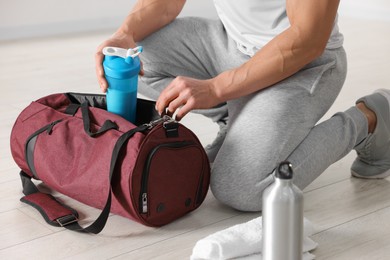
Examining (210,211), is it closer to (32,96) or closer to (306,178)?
(306,178)

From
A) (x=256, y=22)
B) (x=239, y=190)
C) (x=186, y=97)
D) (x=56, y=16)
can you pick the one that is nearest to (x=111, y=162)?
(x=186, y=97)

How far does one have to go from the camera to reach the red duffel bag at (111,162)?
170cm

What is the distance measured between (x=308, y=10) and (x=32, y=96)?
5.55 ft

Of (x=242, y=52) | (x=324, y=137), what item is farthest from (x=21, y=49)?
(x=324, y=137)

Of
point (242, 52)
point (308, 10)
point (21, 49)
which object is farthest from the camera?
point (21, 49)

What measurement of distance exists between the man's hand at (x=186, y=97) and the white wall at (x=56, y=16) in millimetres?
3023

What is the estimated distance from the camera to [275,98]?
1.87 m

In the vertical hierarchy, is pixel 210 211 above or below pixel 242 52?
below

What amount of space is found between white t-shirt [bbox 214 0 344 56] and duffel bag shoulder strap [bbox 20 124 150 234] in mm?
452

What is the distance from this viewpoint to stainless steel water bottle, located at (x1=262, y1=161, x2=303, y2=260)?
1346mm

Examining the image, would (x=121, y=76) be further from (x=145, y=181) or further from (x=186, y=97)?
(x=145, y=181)

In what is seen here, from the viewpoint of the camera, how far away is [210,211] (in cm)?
192

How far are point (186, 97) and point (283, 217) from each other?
53cm

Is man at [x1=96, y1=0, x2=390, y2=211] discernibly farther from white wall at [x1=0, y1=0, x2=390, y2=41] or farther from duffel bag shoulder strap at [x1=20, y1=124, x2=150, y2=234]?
white wall at [x1=0, y1=0, x2=390, y2=41]
